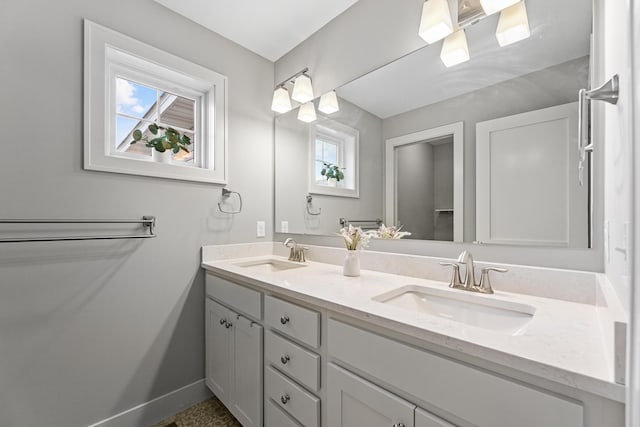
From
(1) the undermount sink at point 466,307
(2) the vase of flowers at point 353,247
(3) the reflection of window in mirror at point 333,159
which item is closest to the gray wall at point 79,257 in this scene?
(3) the reflection of window in mirror at point 333,159

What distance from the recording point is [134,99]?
1.69 meters

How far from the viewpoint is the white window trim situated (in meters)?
1.42

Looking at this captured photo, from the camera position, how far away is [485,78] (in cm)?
122

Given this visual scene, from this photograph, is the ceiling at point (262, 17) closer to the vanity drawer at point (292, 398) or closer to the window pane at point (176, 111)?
the window pane at point (176, 111)

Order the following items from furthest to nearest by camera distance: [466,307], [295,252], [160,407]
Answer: [295,252] → [160,407] → [466,307]

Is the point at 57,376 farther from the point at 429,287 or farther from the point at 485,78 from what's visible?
the point at 485,78

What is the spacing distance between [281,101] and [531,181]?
1647 mm

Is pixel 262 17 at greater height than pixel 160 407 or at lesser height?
greater

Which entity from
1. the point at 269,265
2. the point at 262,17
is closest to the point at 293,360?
the point at 269,265

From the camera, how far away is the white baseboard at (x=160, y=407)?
1509 millimetres

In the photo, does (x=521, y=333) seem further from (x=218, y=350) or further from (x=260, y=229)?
(x=260, y=229)

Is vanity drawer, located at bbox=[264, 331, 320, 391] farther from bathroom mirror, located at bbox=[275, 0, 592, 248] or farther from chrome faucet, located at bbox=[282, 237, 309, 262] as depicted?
bathroom mirror, located at bbox=[275, 0, 592, 248]

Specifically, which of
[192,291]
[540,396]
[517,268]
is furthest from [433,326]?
[192,291]

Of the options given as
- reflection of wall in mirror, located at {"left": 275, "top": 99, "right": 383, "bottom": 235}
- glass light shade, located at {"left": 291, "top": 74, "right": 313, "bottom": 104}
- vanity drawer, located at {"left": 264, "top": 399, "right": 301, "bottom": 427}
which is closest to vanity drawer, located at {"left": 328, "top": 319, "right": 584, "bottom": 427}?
vanity drawer, located at {"left": 264, "top": 399, "right": 301, "bottom": 427}
